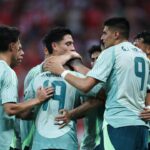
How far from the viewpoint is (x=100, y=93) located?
6.27m

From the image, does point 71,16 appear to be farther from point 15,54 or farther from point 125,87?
point 125,87

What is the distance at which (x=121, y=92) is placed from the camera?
6.01 metres

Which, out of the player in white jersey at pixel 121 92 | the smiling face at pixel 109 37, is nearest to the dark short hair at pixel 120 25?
the smiling face at pixel 109 37

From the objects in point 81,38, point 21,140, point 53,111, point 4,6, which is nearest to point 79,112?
point 53,111

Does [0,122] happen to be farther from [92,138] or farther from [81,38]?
[81,38]

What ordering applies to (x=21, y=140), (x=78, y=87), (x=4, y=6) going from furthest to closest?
1. (x=4, y=6)
2. (x=21, y=140)
3. (x=78, y=87)

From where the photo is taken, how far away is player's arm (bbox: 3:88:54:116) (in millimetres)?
6133

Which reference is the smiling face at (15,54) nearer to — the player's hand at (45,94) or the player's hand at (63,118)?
the player's hand at (45,94)

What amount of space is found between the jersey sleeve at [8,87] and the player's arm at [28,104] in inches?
2.0

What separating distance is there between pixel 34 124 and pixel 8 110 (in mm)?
434

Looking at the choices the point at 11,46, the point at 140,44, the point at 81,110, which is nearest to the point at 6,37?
the point at 11,46

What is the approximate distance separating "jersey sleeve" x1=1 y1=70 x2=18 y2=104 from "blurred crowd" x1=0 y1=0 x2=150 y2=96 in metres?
6.61

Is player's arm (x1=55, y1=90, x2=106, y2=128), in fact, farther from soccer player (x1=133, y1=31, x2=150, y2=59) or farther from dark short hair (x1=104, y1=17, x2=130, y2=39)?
soccer player (x1=133, y1=31, x2=150, y2=59)

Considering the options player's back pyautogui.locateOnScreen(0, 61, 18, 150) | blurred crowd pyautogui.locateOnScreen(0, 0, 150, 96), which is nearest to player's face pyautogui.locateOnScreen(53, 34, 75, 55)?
player's back pyautogui.locateOnScreen(0, 61, 18, 150)
